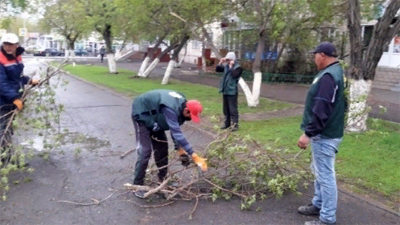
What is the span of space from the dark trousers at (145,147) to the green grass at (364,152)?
1.60m

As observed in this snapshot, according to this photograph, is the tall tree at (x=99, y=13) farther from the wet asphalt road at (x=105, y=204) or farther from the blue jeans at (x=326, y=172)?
the blue jeans at (x=326, y=172)

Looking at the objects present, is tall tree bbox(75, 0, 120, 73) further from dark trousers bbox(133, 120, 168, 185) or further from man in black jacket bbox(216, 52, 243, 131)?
dark trousers bbox(133, 120, 168, 185)

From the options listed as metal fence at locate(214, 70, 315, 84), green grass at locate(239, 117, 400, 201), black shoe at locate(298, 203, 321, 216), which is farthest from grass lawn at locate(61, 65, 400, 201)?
metal fence at locate(214, 70, 315, 84)

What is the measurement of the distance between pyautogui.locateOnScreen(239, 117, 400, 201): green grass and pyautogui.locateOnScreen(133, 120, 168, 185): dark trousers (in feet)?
5.24

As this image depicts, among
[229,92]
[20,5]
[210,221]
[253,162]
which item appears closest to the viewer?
[210,221]

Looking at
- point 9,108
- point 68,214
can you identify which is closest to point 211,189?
point 68,214

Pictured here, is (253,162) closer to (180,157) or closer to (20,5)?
(180,157)

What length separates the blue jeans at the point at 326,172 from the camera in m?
4.36

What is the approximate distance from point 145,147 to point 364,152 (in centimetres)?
412

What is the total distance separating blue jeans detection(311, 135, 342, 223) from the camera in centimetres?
436

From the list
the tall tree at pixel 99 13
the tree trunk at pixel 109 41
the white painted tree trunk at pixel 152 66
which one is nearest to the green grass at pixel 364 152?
the white painted tree trunk at pixel 152 66

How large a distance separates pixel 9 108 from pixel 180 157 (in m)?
2.85

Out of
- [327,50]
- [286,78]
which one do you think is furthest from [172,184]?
[286,78]

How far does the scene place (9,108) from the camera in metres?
6.27
